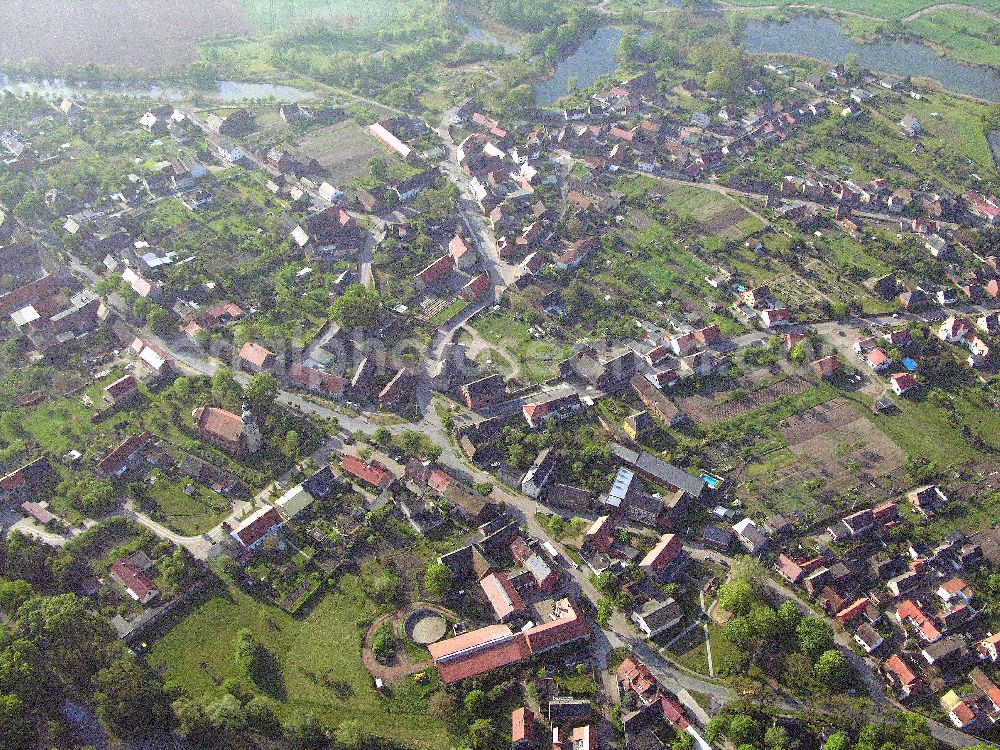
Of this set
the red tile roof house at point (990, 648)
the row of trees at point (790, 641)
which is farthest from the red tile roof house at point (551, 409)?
the red tile roof house at point (990, 648)

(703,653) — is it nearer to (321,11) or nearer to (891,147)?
(891,147)

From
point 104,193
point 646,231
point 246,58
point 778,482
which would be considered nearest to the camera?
point 778,482

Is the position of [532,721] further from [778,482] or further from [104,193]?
[104,193]

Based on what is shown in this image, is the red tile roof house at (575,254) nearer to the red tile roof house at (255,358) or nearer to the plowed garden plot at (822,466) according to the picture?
the plowed garden plot at (822,466)

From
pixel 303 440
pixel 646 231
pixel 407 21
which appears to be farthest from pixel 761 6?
pixel 303 440

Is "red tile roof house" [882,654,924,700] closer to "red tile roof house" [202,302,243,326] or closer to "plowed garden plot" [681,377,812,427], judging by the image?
"plowed garden plot" [681,377,812,427]
